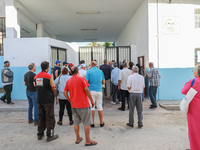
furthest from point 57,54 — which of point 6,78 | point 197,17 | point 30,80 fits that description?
point 197,17

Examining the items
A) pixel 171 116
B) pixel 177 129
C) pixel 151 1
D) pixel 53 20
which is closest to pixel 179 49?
pixel 151 1

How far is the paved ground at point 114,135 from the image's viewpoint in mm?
3502

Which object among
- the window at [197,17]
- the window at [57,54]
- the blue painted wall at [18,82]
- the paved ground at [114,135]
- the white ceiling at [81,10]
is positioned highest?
the white ceiling at [81,10]

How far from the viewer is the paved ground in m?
3.50

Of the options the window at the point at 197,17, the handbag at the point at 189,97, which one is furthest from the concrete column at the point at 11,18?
the window at the point at 197,17

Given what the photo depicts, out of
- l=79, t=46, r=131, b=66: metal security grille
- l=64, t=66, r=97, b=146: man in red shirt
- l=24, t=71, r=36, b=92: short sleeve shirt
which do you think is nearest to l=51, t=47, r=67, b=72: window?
l=79, t=46, r=131, b=66: metal security grille

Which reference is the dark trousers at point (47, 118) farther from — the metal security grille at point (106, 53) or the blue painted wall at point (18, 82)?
the metal security grille at point (106, 53)

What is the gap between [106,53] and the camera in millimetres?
10773

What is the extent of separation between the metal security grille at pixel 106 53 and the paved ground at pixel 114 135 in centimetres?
563

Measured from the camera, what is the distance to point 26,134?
4.21 m

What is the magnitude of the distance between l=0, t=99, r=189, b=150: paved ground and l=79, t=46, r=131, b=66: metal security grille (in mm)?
5629

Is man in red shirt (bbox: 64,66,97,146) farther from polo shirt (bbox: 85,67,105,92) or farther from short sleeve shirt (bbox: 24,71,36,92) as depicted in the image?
short sleeve shirt (bbox: 24,71,36,92)

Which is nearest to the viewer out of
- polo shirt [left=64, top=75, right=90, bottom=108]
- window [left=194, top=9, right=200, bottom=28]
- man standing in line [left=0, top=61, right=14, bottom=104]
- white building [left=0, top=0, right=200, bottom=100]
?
polo shirt [left=64, top=75, right=90, bottom=108]

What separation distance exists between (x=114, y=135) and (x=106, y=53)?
24.0ft
